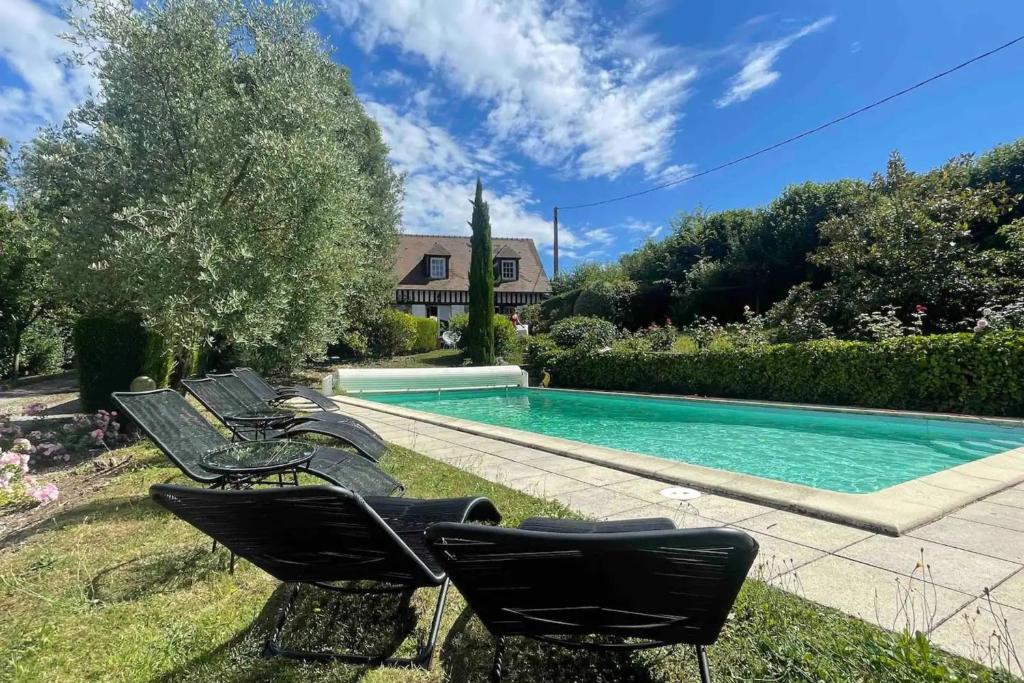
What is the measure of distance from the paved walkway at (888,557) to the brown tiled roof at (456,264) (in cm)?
2597

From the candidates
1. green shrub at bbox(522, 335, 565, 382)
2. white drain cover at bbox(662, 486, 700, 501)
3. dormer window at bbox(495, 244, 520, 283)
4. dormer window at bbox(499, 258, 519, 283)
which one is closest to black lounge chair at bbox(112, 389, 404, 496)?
white drain cover at bbox(662, 486, 700, 501)

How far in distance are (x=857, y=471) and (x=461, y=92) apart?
53.2 ft

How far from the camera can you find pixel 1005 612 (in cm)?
216

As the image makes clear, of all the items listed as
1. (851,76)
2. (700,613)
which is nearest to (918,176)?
(851,76)

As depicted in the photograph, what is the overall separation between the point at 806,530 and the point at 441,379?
41.2ft

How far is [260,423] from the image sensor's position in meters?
4.79

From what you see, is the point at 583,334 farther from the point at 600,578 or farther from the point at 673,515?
the point at 600,578

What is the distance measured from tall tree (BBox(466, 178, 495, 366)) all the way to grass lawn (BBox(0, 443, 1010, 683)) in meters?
16.1

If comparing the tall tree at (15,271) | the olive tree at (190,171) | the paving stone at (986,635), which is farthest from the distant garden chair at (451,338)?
the paving stone at (986,635)

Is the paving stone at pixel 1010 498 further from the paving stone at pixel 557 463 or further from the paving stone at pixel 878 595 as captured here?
the paving stone at pixel 557 463

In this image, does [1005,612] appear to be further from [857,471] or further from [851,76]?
[851,76]

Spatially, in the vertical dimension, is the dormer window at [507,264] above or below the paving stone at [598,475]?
above

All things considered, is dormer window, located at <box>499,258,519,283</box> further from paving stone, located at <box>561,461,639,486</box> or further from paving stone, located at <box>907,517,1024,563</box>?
paving stone, located at <box>907,517,1024,563</box>

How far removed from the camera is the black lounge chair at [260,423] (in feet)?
14.3
